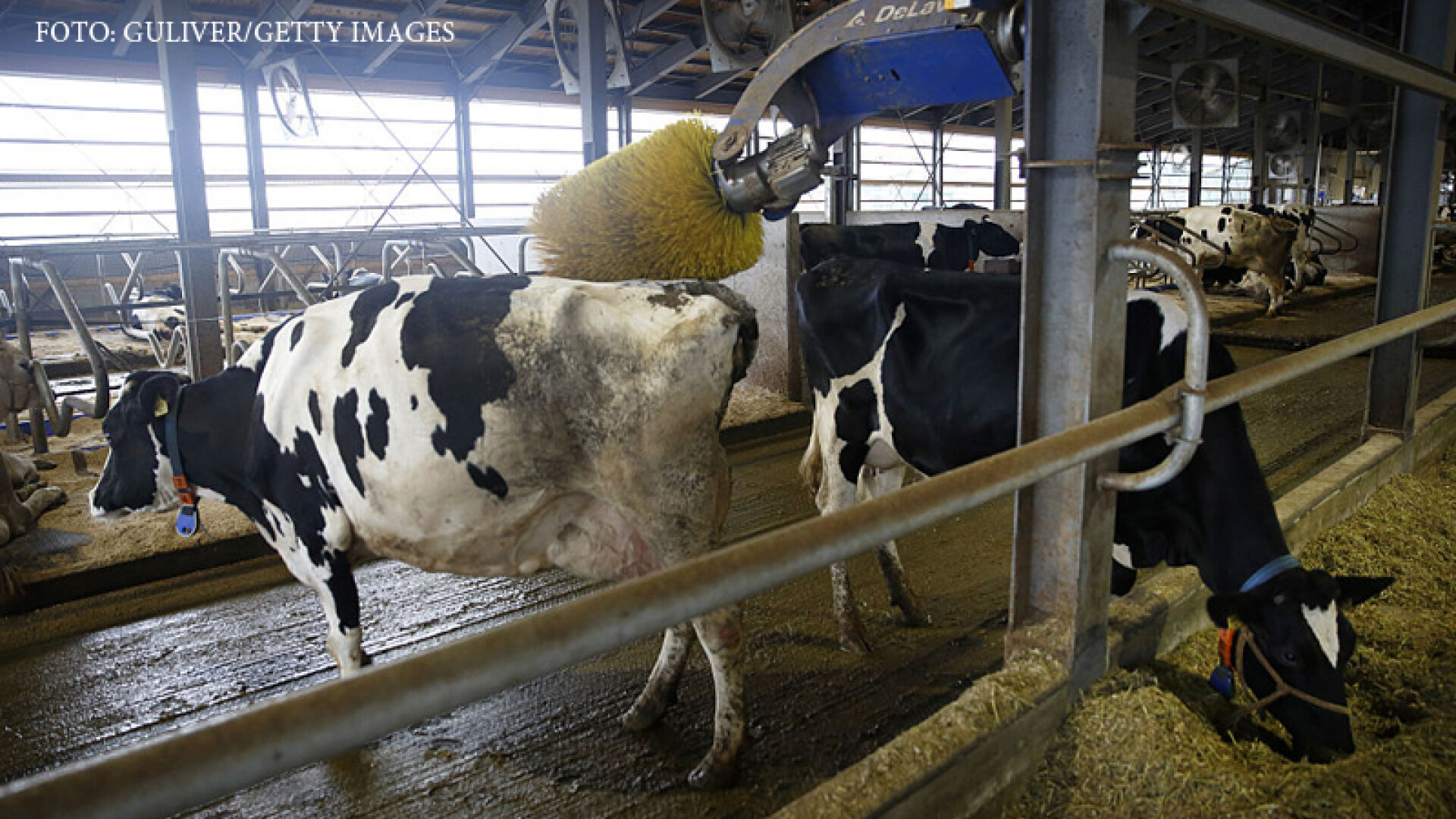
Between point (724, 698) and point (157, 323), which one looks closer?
point (724, 698)

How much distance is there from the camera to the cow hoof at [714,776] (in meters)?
2.58

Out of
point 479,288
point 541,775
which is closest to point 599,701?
point 541,775

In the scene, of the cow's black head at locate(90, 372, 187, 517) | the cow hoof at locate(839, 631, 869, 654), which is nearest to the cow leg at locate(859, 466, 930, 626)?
the cow hoof at locate(839, 631, 869, 654)

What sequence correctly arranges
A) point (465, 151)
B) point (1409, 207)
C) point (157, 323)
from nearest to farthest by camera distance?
point (1409, 207), point (157, 323), point (465, 151)

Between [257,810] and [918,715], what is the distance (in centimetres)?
199

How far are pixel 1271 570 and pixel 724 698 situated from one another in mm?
1540

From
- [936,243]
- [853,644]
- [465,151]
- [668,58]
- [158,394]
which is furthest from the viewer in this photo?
[465,151]

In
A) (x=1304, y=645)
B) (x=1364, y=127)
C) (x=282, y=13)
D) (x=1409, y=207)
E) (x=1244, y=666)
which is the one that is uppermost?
(x=282, y=13)

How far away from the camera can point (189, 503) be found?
10.4 feet

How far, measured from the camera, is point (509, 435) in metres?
2.56

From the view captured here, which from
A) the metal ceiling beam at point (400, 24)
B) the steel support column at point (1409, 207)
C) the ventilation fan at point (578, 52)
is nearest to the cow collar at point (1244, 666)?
the steel support column at point (1409, 207)

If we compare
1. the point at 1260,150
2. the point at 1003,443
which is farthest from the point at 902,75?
the point at 1260,150

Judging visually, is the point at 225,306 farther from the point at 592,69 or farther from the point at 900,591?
the point at 592,69

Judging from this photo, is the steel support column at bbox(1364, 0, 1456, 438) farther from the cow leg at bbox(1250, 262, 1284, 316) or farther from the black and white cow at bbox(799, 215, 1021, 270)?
the cow leg at bbox(1250, 262, 1284, 316)
